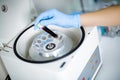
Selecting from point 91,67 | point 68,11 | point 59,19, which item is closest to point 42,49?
point 59,19

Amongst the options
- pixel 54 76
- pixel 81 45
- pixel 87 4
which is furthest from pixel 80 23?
pixel 87 4

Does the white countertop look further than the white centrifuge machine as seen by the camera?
Yes

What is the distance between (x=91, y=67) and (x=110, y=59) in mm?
225

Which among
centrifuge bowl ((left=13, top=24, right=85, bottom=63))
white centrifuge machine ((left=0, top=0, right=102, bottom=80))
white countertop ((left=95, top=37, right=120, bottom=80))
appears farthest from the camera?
white countertop ((left=95, top=37, right=120, bottom=80))

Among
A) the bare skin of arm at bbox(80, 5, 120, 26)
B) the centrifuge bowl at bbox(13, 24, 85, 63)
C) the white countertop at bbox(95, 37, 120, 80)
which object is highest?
the bare skin of arm at bbox(80, 5, 120, 26)

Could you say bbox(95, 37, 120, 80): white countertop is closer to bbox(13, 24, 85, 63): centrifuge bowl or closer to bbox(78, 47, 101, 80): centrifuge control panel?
bbox(78, 47, 101, 80): centrifuge control panel

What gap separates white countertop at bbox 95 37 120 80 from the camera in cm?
145

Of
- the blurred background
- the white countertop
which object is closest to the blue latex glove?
the blurred background

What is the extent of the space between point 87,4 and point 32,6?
40cm

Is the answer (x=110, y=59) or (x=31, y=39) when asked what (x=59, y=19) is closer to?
(x=31, y=39)

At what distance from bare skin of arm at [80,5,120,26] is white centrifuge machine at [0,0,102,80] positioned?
0.10 m

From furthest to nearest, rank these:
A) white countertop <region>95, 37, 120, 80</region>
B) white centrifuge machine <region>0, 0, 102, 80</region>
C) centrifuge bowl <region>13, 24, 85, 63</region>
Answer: white countertop <region>95, 37, 120, 80</region> < centrifuge bowl <region>13, 24, 85, 63</region> < white centrifuge machine <region>0, 0, 102, 80</region>

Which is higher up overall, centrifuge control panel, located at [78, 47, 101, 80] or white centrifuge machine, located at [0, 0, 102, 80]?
white centrifuge machine, located at [0, 0, 102, 80]

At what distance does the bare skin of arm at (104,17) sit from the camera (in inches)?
44.1
